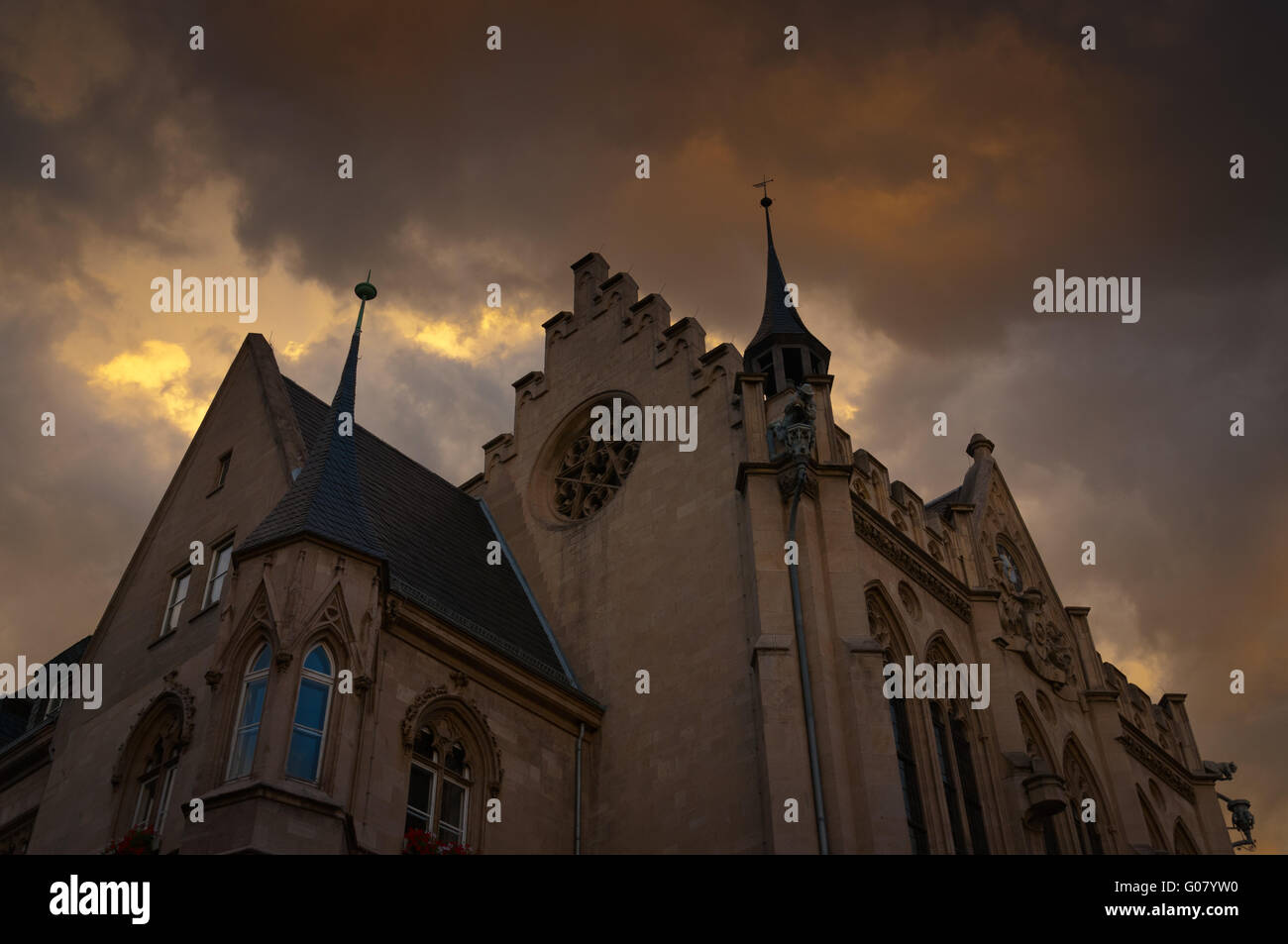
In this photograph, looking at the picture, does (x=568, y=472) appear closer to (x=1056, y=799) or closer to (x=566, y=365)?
(x=566, y=365)

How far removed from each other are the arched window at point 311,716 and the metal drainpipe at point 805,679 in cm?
721

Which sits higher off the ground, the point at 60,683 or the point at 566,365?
the point at 566,365

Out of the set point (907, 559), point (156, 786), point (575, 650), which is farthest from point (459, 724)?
point (907, 559)

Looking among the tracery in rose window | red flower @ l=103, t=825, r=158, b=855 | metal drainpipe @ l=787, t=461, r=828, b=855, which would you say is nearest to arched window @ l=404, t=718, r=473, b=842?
red flower @ l=103, t=825, r=158, b=855

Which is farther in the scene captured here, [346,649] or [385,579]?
[385,579]

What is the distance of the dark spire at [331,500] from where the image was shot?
19.4 metres

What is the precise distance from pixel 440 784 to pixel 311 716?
10.5 feet

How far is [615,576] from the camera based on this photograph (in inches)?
1011

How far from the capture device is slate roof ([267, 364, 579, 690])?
72.2ft

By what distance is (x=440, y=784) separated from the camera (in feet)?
67.2

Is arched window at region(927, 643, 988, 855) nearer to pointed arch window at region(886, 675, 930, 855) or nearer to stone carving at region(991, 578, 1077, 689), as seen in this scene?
pointed arch window at region(886, 675, 930, 855)
